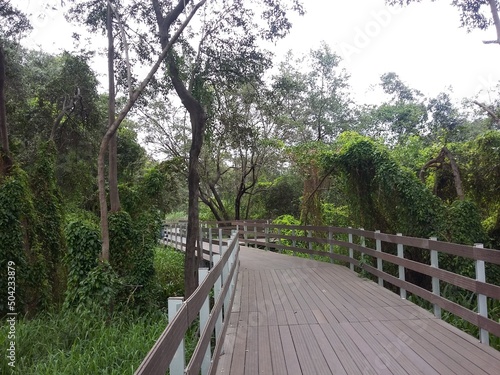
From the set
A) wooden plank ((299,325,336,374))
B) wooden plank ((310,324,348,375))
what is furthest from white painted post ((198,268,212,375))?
wooden plank ((310,324,348,375))

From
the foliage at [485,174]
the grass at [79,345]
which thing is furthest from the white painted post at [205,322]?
the foliage at [485,174]

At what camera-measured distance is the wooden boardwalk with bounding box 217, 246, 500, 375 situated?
369 cm

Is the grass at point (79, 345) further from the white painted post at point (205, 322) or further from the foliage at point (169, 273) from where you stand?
the foliage at point (169, 273)

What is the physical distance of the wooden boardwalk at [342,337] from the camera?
369 centimetres

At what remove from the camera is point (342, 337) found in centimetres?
454

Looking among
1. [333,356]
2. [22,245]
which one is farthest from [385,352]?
[22,245]

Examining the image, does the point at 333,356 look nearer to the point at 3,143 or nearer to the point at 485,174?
the point at 485,174

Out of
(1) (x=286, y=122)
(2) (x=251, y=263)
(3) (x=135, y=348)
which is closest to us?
(3) (x=135, y=348)

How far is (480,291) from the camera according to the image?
13.8 feet

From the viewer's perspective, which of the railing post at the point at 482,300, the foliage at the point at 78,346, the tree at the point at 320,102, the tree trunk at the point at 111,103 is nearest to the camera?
the railing post at the point at 482,300

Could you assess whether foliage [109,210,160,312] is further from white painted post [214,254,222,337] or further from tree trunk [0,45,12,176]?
white painted post [214,254,222,337]

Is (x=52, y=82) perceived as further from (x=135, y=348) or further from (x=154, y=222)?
(x=135, y=348)

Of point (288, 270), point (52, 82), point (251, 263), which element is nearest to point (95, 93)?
point (52, 82)

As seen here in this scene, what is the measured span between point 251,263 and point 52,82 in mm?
9939
